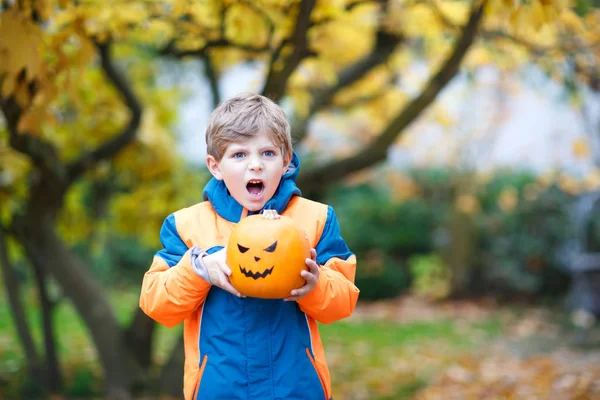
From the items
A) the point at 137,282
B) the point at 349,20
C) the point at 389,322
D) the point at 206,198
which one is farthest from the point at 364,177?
the point at 206,198

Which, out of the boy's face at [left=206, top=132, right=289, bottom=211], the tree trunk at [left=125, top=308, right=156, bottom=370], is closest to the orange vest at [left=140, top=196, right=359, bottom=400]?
the boy's face at [left=206, top=132, right=289, bottom=211]

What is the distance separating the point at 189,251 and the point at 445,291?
27.5 feet

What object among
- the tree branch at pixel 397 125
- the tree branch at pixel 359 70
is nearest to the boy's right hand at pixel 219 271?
the tree branch at pixel 397 125

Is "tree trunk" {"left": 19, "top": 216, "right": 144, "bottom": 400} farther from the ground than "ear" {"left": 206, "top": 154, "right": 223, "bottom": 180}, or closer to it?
closer to it

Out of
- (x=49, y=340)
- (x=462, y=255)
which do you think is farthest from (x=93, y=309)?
(x=462, y=255)

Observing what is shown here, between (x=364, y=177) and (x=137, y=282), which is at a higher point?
(x=364, y=177)

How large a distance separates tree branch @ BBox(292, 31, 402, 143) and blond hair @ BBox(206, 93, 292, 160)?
298 cm

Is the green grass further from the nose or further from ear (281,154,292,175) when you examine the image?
the nose

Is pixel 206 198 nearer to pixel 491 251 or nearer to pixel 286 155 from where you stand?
pixel 286 155

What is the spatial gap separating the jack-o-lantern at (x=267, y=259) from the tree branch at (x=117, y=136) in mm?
2966

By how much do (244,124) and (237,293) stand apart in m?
0.46

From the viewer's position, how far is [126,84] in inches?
173

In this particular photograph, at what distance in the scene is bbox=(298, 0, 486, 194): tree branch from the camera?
3.78 meters

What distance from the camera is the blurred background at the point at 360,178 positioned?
3676mm
